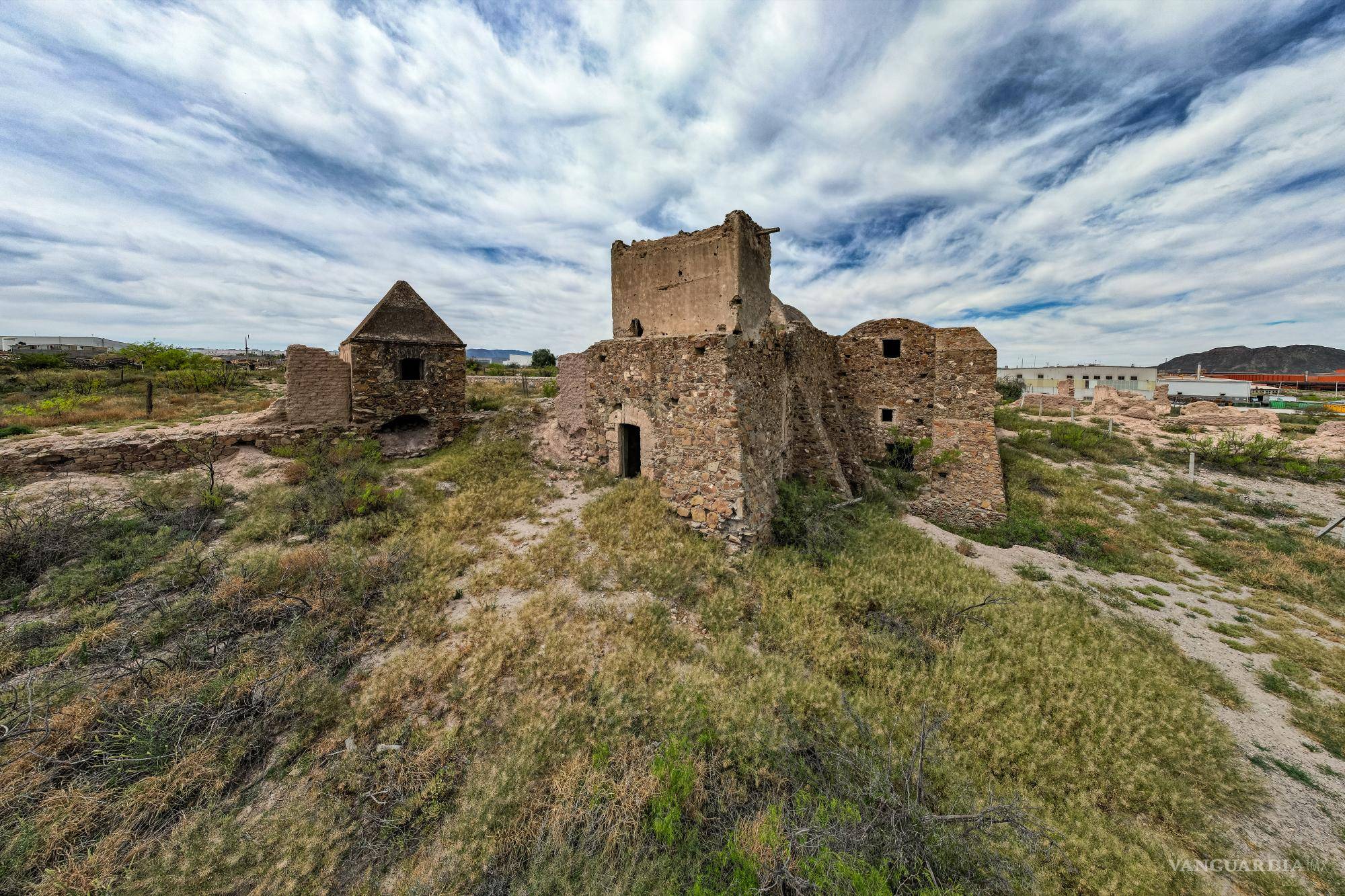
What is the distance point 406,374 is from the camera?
38.4ft

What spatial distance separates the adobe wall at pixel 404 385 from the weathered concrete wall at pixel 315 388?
0.25m

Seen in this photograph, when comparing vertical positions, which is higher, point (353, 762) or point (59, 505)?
point (59, 505)

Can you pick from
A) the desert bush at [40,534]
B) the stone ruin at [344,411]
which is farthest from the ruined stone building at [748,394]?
the desert bush at [40,534]

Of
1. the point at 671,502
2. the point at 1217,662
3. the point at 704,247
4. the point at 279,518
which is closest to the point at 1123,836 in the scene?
the point at 1217,662

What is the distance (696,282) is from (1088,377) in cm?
5784

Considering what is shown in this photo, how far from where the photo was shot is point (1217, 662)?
5.68m

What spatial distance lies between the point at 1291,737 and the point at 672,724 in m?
6.82

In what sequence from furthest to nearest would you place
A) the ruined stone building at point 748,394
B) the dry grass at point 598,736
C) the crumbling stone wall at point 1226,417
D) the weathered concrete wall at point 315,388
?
the crumbling stone wall at point 1226,417
the weathered concrete wall at point 315,388
the ruined stone building at point 748,394
the dry grass at point 598,736

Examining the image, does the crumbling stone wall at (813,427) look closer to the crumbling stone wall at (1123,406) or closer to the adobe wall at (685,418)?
the adobe wall at (685,418)

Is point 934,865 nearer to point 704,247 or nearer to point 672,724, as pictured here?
point 672,724

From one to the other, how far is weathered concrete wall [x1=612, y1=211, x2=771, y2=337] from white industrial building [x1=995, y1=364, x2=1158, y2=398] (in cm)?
4532

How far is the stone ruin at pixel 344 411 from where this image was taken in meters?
8.38

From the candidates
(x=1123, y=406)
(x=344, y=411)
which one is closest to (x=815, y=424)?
(x=344, y=411)

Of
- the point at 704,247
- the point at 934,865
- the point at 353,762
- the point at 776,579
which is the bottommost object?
the point at 934,865
